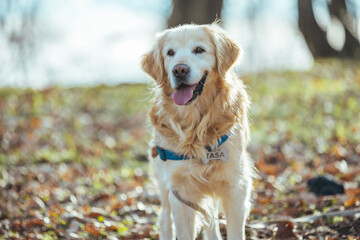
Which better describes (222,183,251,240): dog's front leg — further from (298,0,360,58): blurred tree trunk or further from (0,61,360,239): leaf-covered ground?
(298,0,360,58): blurred tree trunk

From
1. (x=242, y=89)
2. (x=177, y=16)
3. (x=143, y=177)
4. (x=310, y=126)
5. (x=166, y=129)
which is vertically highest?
(x=177, y=16)

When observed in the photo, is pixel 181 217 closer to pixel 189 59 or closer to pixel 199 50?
pixel 189 59

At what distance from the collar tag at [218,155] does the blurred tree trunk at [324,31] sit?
1185cm

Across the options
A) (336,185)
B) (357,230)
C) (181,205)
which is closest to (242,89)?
(181,205)

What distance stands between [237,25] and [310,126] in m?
8.83

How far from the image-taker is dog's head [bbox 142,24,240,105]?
11.6 ft

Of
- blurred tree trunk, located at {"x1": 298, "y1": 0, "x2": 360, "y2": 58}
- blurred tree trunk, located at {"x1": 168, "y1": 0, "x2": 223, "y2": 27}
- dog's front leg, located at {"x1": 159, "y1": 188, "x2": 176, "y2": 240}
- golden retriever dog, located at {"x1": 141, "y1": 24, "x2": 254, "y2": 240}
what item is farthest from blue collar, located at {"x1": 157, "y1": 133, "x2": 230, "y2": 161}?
blurred tree trunk, located at {"x1": 298, "y1": 0, "x2": 360, "y2": 58}

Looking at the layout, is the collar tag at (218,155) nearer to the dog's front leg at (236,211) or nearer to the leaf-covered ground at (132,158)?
the dog's front leg at (236,211)

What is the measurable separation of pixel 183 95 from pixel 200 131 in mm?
346

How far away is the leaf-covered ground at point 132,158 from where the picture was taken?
4703mm

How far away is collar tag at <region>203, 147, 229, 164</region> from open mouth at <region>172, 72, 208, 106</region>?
46 centimetres

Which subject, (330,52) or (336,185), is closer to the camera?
(336,185)

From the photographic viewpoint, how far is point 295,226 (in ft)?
13.5

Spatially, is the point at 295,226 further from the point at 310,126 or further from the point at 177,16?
the point at 177,16
